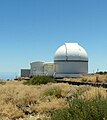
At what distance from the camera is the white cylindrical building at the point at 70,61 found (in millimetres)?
68562

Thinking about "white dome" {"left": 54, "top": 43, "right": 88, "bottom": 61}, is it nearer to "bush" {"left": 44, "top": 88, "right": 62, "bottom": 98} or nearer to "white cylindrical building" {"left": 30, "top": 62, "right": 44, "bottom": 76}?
"white cylindrical building" {"left": 30, "top": 62, "right": 44, "bottom": 76}

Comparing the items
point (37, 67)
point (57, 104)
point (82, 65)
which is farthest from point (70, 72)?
point (57, 104)

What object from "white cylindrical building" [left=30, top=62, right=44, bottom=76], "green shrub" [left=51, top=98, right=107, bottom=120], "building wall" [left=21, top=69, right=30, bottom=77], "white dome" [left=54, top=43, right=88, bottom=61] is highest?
"white dome" [left=54, top=43, right=88, bottom=61]

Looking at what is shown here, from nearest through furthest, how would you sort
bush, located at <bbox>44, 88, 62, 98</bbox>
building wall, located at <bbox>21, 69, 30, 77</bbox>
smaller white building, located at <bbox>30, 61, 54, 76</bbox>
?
bush, located at <bbox>44, 88, 62, 98</bbox> → smaller white building, located at <bbox>30, 61, 54, 76</bbox> → building wall, located at <bbox>21, 69, 30, 77</bbox>

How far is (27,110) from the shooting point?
15000 mm

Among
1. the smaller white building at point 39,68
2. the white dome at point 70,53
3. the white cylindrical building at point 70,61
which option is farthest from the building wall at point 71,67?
the smaller white building at point 39,68

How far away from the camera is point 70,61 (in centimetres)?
6881

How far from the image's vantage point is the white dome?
68338 millimetres

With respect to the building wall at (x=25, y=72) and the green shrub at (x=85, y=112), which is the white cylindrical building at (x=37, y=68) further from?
the green shrub at (x=85, y=112)

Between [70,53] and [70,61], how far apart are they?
5.22 ft

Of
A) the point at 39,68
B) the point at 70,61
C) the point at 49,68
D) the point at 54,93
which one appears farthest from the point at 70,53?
the point at 54,93

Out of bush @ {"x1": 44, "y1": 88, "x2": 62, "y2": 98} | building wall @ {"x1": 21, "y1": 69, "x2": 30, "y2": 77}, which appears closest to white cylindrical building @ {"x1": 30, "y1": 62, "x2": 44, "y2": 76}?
building wall @ {"x1": 21, "y1": 69, "x2": 30, "y2": 77}

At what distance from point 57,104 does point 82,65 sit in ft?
183

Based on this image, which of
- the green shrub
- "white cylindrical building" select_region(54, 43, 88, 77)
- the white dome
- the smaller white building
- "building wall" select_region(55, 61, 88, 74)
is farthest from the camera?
the smaller white building
